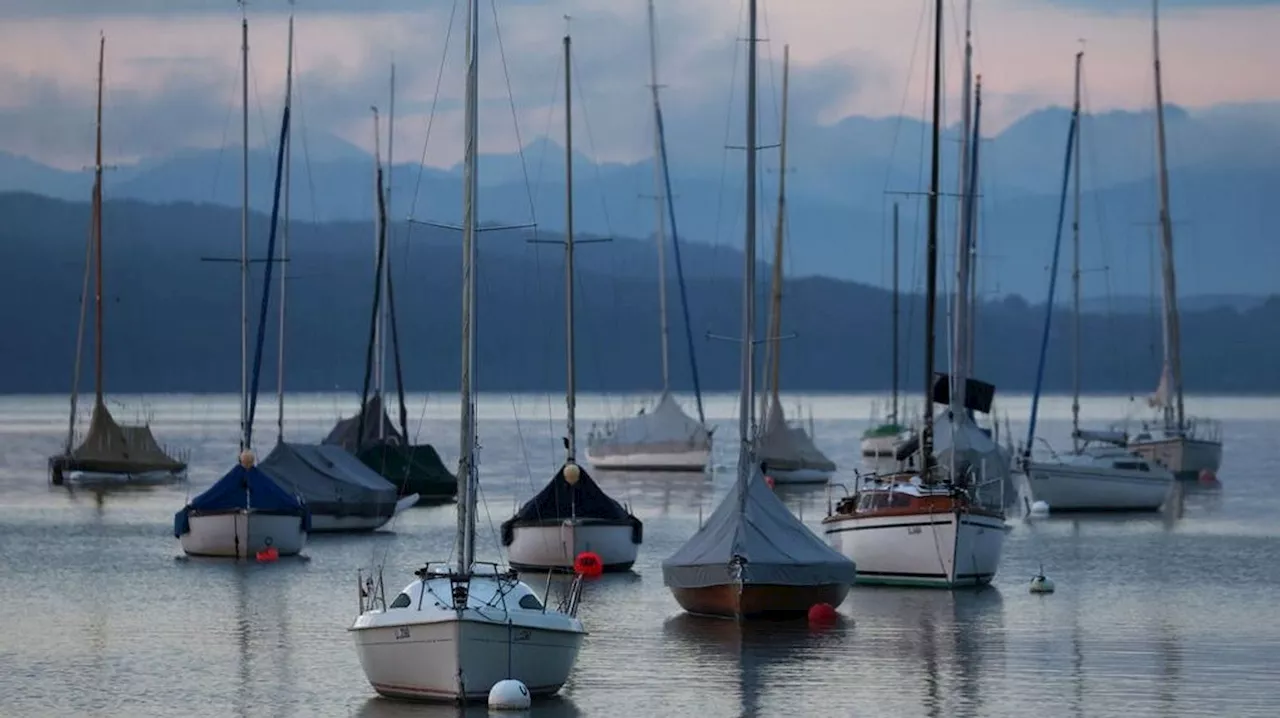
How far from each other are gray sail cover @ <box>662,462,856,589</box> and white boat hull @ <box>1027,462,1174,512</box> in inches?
1118

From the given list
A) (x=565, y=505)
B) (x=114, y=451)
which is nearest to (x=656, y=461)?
(x=114, y=451)

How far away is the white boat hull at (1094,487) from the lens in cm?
6362

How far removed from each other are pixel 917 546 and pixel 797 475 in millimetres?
39073

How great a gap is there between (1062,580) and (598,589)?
30.0 feet

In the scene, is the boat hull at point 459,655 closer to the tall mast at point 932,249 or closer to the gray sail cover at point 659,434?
the tall mast at point 932,249

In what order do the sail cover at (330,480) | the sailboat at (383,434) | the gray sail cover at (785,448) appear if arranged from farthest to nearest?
the gray sail cover at (785,448), the sailboat at (383,434), the sail cover at (330,480)

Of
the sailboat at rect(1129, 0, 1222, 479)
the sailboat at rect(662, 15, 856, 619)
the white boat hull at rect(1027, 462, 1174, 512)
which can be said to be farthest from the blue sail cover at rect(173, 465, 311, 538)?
the sailboat at rect(1129, 0, 1222, 479)

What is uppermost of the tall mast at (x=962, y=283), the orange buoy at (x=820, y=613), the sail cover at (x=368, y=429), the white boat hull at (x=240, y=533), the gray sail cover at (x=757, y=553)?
the tall mast at (x=962, y=283)

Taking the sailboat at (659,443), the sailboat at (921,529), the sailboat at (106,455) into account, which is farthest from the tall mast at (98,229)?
the sailboat at (921,529)

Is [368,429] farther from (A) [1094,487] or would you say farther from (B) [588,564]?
(B) [588,564]

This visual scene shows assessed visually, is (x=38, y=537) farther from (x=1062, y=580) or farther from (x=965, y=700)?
(x=965, y=700)

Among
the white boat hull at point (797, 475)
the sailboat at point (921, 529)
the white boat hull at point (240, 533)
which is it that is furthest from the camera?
the white boat hull at point (797, 475)

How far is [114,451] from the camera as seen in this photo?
8194 cm

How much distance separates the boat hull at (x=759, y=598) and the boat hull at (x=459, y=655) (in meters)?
7.98
